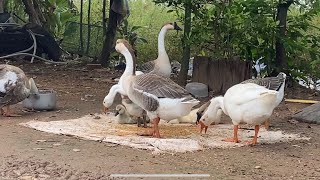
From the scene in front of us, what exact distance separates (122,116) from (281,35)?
12.4 feet

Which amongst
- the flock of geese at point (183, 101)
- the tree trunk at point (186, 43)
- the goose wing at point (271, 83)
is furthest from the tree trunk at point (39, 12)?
the goose wing at point (271, 83)

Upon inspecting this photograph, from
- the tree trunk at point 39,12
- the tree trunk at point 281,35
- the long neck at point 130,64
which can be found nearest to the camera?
the long neck at point 130,64

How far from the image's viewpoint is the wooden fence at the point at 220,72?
9.83m

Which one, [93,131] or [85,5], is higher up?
[85,5]

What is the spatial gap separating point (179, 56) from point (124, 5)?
162 centimetres

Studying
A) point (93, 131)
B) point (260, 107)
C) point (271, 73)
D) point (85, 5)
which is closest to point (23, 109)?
point (93, 131)

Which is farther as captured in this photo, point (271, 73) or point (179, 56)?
point (179, 56)

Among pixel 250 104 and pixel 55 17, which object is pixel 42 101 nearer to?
pixel 250 104

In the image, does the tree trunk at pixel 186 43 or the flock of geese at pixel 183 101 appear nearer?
the flock of geese at pixel 183 101

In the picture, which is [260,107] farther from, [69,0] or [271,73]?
[69,0]

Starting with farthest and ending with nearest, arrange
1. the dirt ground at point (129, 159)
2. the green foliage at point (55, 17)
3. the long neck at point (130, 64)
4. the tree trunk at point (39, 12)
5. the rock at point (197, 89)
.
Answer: the green foliage at point (55, 17)
the tree trunk at point (39, 12)
the rock at point (197, 89)
the long neck at point (130, 64)
the dirt ground at point (129, 159)

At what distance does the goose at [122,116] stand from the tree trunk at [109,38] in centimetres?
593

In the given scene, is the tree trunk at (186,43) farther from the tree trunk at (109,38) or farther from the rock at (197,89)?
the tree trunk at (109,38)

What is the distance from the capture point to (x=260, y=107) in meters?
5.97
